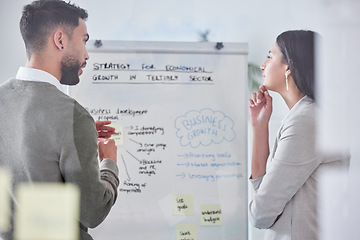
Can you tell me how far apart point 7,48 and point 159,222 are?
707 millimetres

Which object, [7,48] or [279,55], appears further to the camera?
[279,55]

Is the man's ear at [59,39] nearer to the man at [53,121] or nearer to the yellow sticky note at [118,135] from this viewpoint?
the man at [53,121]

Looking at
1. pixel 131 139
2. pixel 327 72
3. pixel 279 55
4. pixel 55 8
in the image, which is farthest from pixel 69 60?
pixel 327 72

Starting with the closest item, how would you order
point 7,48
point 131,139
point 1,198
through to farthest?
point 1,198
point 7,48
point 131,139

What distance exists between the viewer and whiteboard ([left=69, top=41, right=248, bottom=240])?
1.40 metres

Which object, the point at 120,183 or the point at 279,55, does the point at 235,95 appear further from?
the point at 120,183

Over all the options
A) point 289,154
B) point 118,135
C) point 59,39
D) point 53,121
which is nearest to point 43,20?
point 59,39

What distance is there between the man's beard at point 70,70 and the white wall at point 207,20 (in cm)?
10

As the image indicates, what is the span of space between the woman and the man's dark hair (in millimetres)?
623

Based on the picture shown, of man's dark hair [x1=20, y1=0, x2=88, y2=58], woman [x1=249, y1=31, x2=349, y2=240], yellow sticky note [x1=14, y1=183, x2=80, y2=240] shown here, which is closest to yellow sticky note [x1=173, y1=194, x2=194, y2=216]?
woman [x1=249, y1=31, x2=349, y2=240]

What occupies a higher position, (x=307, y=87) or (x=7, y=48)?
(x=7, y=48)

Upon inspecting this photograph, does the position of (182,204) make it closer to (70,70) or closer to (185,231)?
(185,231)

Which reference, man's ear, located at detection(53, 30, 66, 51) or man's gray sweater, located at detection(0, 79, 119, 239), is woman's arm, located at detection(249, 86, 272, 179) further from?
man's ear, located at detection(53, 30, 66, 51)

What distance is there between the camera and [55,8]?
1.25 meters
